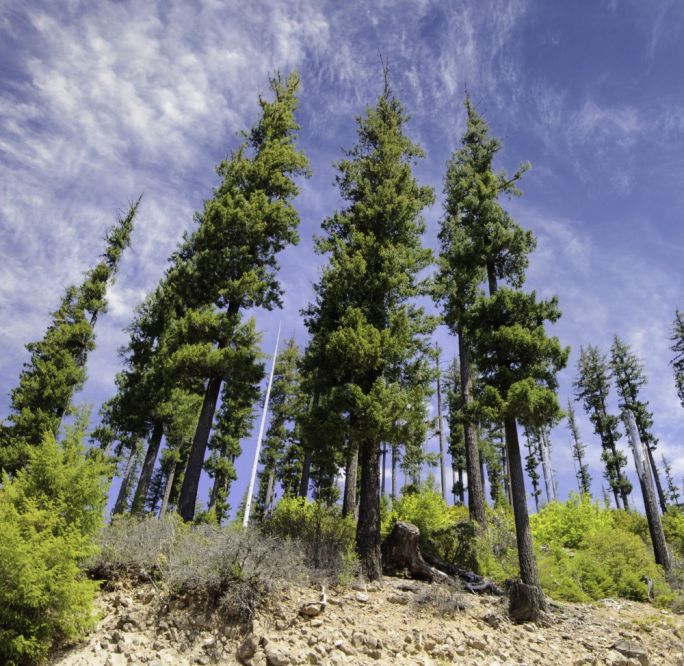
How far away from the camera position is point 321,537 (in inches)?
391

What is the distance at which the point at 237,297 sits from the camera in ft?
43.7

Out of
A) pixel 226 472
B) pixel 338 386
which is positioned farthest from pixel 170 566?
pixel 226 472

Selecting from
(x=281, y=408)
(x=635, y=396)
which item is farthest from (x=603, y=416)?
(x=281, y=408)

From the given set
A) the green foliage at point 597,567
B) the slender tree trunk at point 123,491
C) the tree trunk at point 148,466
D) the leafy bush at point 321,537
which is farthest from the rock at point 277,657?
the slender tree trunk at point 123,491

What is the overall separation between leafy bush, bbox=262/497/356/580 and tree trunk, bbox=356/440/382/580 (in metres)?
0.31

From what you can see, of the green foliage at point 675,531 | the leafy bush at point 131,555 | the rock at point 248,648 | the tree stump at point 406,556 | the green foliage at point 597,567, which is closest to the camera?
the rock at point 248,648

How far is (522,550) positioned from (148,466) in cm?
1346

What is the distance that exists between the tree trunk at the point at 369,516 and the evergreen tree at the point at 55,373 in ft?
43.8

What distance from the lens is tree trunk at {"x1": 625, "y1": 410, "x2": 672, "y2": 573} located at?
16.3 m

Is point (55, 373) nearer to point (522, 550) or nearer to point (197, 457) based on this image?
point (197, 457)

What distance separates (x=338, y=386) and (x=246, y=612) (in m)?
5.45

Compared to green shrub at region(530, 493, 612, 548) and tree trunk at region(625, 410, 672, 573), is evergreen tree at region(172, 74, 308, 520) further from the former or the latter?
→ tree trunk at region(625, 410, 672, 573)

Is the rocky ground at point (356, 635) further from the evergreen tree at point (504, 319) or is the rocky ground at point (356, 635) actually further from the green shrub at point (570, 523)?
the green shrub at point (570, 523)

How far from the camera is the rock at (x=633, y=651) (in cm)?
709
